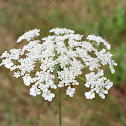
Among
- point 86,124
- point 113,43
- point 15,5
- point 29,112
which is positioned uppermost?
point 15,5

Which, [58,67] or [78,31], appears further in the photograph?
[78,31]

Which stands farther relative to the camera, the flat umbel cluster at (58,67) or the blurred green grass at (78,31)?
the blurred green grass at (78,31)

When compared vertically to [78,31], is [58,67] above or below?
below

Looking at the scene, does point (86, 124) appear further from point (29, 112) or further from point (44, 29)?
point (44, 29)

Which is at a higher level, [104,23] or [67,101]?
[104,23]

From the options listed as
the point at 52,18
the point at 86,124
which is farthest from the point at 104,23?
the point at 86,124

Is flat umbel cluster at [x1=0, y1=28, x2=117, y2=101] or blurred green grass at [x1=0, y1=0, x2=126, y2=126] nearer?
flat umbel cluster at [x1=0, y1=28, x2=117, y2=101]

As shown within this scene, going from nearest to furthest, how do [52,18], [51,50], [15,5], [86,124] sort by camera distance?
[51,50], [86,124], [52,18], [15,5]

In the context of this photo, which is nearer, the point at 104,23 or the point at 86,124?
the point at 86,124
